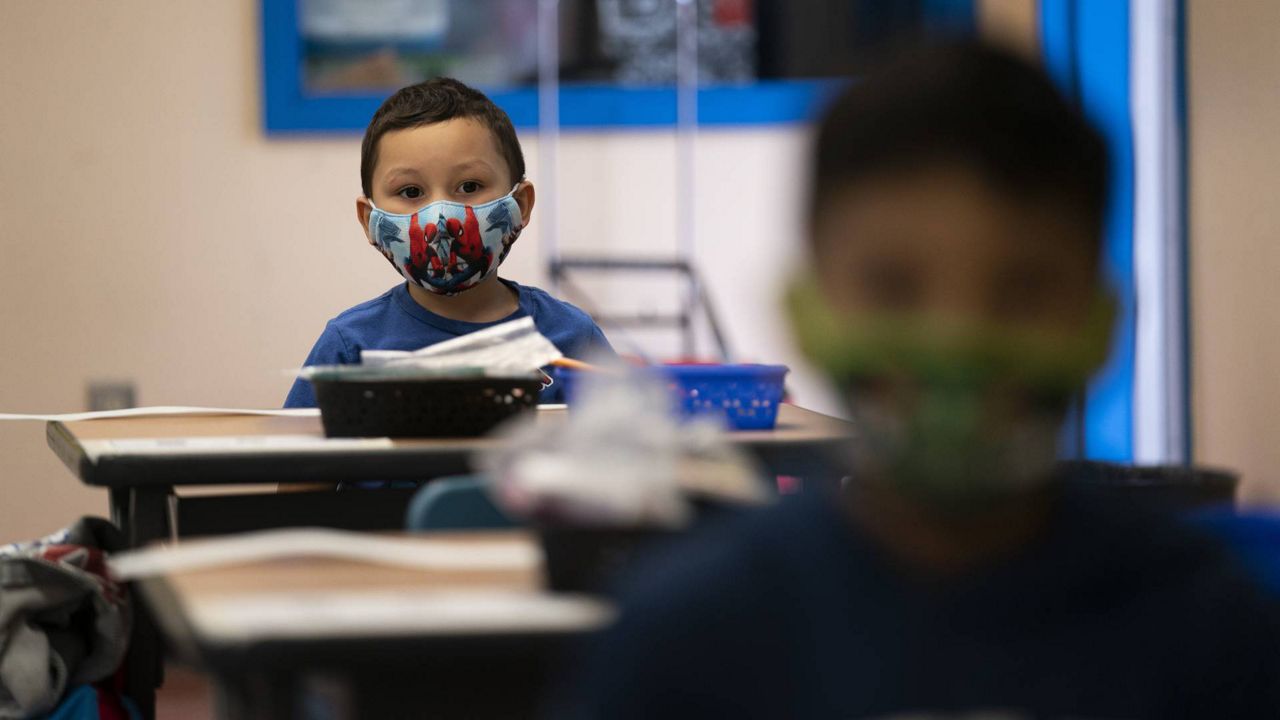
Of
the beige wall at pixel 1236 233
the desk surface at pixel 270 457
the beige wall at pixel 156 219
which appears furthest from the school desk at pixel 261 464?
the beige wall at pixel 156 219

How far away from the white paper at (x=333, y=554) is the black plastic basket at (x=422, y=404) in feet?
1.79

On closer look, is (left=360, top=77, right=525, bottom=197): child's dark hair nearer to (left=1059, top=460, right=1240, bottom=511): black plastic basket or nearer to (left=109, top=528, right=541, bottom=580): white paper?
(left=1059, top=460, right=1240, bottom=511): black plastic basket

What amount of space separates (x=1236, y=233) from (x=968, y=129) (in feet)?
6.36

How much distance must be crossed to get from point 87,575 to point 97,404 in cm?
227

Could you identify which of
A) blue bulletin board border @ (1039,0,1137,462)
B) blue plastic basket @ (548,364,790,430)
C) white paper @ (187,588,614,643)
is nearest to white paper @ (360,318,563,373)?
blue plastic basket @ (548,364,790,430)

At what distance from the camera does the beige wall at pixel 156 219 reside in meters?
3.88

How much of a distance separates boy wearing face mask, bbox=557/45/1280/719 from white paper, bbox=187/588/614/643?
0.11m

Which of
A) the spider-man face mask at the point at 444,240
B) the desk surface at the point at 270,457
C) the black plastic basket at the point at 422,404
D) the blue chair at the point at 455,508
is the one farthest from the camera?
the spider-man face mask at the point at 444,240

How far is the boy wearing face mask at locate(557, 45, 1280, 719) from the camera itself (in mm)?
702

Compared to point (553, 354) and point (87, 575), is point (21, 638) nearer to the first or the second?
point (87, 575)

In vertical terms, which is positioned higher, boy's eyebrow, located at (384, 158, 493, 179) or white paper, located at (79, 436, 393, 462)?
boy's eyebrow, located at (384, 158, 493, 179)

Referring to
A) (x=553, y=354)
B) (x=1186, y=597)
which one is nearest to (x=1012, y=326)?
(x=1186, y=597)

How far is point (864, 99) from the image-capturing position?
28.8 inches

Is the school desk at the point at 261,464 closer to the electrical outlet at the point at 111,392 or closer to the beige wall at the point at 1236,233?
the beige wall at the point at 1236,233
